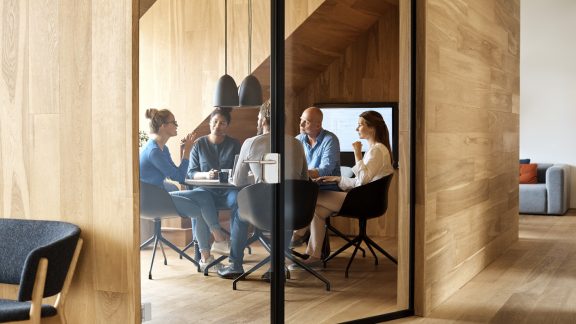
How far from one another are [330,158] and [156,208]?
1.30 m

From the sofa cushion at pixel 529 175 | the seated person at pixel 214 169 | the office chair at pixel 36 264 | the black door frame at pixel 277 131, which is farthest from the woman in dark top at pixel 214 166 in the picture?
the sofa cushion at pixel 529 175

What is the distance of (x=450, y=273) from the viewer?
18.5 feet

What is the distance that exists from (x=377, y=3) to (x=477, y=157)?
186cm

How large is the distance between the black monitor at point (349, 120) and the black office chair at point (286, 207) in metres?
0.39

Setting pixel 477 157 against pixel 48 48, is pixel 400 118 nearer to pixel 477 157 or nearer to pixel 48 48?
pixel 477 157

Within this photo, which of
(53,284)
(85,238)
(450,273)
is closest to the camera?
(53,284)

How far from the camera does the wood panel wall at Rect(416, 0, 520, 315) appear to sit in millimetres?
5078

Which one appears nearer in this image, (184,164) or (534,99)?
(184,164)

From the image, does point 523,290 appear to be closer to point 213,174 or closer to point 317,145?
point 317,145

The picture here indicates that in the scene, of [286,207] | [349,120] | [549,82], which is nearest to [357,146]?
[349,120]

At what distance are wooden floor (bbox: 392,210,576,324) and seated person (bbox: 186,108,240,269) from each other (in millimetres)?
1506

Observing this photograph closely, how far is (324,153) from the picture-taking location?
4.56 meters

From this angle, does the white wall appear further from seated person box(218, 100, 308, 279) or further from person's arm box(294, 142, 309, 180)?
seated person box(218, 100, 308, 279)

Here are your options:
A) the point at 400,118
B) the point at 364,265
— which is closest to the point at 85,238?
the point at 364,265
